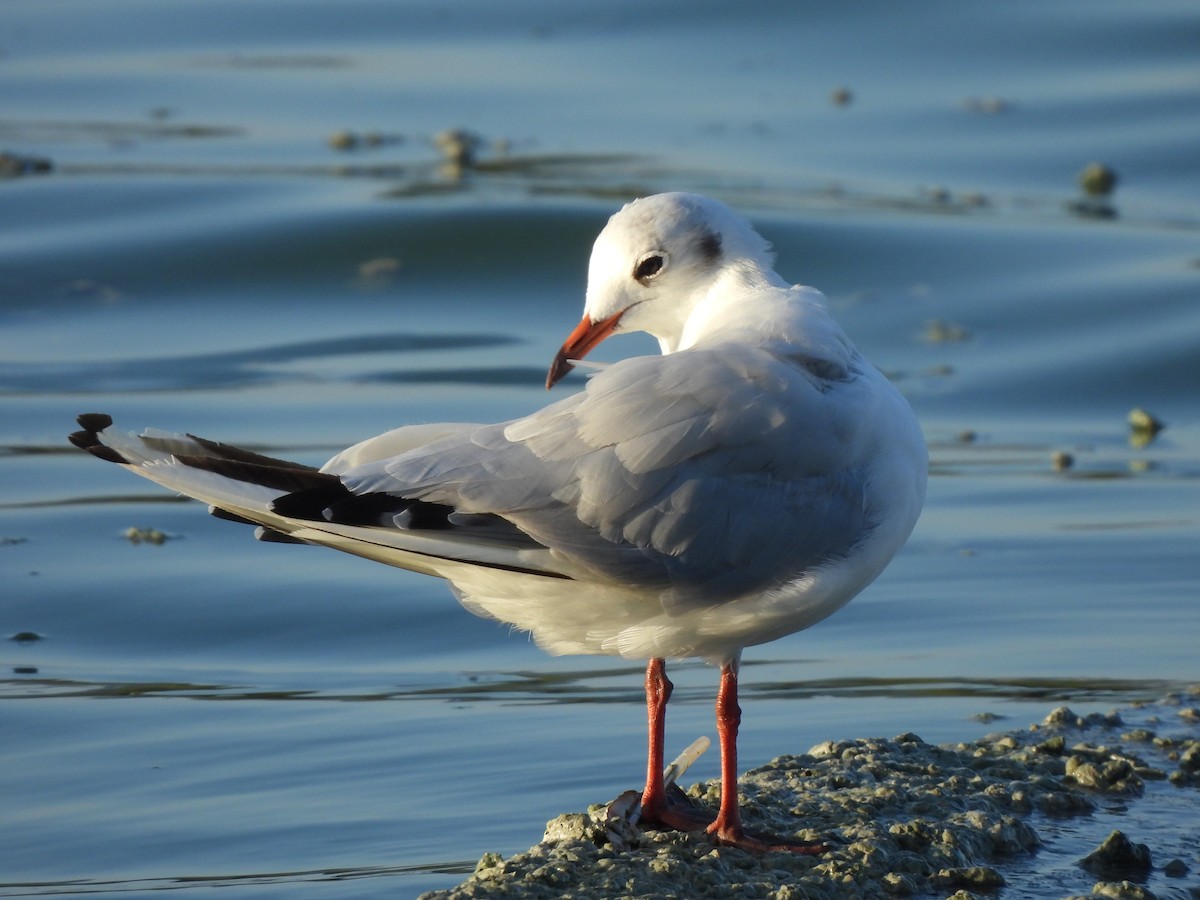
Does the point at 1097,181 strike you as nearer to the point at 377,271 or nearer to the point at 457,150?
the point at 457,150

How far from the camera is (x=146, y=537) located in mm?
7957

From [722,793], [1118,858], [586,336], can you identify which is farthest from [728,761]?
[586,336]

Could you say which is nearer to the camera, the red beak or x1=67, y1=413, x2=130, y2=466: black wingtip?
x1=67, y1=413, x2=130, y2=466: black wingtip

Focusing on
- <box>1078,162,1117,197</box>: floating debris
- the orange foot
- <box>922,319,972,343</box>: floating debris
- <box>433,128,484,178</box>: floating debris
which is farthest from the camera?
<box>433,128,484,178</box>: floating debris

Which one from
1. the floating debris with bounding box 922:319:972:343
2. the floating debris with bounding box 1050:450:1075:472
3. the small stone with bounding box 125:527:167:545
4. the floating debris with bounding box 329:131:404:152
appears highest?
the floating debris with bounding box 329:131:404:152

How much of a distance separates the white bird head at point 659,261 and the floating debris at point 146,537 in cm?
329

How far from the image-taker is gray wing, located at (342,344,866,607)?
4.14 meters

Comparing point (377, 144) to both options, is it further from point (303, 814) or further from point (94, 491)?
point (303, 814)

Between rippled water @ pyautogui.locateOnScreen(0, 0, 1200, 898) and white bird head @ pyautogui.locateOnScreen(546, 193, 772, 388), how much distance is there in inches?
51.2

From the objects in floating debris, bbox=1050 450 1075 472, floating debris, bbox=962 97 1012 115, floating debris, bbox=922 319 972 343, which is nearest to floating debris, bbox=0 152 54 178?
floating debris, bbox=922 319 972 343

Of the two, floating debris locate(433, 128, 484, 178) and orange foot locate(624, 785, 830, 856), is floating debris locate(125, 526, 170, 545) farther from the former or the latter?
floating debris locate(433, 128, 484, 178)

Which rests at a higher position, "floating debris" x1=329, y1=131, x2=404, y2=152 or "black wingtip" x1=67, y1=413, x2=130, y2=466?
"floating debris" x1=329, y1=131, x2=404, y2=152

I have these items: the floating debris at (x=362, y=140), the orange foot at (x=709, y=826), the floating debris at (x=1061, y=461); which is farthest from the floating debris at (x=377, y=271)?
the orange foot at (x=709, y=826)

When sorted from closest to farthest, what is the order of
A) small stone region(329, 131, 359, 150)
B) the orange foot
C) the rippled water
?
the orange foot < the rippled water < small stone region(329, 131, 359, 150)
